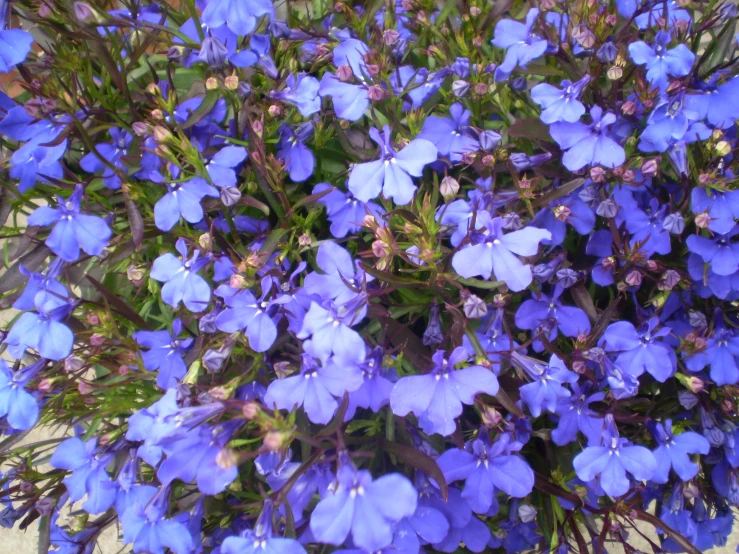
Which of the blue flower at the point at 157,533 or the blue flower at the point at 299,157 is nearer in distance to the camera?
the blue flower at the point at 157,533

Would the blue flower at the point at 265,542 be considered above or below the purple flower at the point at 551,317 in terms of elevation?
below

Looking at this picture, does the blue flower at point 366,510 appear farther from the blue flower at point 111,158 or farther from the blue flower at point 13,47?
the blue flower at point 13,47

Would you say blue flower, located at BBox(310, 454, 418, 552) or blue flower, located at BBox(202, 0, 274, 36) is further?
blue flower, located at BBox(202, 0, 274, 36)

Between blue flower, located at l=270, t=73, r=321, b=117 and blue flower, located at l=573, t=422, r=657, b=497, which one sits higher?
blue flower, located at l=270, t=73, r=321, b=117

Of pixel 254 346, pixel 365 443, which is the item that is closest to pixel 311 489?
pixel 365 443

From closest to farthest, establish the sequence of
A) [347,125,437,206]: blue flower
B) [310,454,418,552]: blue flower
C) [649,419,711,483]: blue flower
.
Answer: [310,454,418,552]: blue flower < [347,125,437,206]: blue flower < [649,419,711,483]: blue flower

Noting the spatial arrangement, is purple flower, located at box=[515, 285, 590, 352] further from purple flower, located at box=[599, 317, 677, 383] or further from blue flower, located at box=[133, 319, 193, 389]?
blue flower, located at box=[133, 319, 193, 389]

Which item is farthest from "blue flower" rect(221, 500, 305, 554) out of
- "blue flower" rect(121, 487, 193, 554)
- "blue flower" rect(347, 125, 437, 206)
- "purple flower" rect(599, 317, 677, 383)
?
"purple flower" rect(599, 317, 677, 383)

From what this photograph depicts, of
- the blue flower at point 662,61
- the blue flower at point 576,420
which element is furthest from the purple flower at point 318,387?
the blue flower at point 662,61
